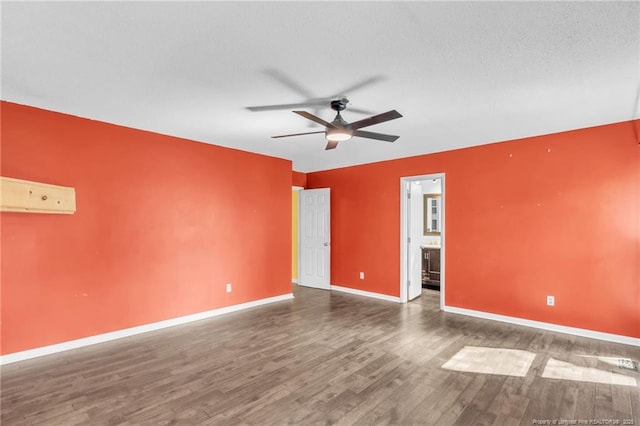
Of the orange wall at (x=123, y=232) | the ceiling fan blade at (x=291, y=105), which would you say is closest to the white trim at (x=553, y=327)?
the orange wall at (x=123, y=232)

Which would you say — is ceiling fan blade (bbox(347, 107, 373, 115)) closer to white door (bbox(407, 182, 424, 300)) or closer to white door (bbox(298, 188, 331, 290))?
white door (bbox(407, 182, 424, 300))

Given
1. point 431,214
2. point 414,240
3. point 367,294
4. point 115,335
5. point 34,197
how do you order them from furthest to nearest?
point 431,214 → point 367,294 → point 414,240 → point 115,335 → point 34,197

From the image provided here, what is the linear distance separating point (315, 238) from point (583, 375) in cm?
460

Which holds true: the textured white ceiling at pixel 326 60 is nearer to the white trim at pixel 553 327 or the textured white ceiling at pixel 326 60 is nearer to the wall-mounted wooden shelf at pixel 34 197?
the wall-mounted wooden shelf at pixel 34 197

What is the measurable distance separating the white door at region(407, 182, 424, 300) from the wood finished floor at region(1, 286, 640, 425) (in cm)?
150

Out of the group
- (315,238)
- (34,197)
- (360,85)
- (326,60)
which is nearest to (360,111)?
(360,85)

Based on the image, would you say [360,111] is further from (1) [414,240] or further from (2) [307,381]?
(1) [414,240]

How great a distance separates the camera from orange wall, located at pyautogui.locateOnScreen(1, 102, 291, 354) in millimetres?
3119

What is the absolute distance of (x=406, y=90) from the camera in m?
2.77

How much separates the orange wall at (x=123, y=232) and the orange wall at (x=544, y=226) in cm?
271

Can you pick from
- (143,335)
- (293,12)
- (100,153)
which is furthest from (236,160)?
(293,12)

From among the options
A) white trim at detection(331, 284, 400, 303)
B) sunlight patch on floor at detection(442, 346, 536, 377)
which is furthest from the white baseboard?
sunlight patch on floor at detection(442, 346, 536, 377)

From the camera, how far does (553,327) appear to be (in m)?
3.95

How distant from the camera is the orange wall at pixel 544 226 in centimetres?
357
